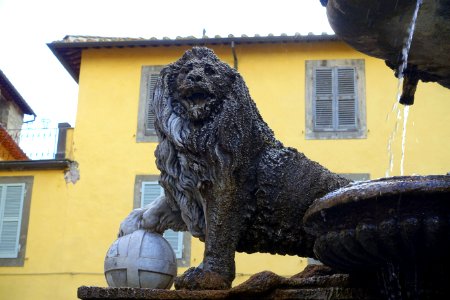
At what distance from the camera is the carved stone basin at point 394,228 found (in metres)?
3.34

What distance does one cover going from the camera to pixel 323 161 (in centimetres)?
1723

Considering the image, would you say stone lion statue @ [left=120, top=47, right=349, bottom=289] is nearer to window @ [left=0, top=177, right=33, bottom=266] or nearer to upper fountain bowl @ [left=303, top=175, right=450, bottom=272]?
upper fountain bowl @ [left=303, top=175, right=450, bottom=272]

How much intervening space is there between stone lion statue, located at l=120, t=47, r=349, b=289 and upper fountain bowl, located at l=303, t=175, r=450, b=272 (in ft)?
3.41

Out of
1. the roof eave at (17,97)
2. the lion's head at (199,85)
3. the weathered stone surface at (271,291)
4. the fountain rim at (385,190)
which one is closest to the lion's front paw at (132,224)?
the lion's head at (199,85)

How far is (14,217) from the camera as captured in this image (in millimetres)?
17719

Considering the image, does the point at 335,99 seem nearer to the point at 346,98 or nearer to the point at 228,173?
the point at 346,98

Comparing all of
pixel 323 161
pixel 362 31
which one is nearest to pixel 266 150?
pixel 362 31

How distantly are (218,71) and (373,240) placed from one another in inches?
69.3

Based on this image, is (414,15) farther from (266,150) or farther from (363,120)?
(363,120)

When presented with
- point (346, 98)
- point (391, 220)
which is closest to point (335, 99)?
point (346, 98)

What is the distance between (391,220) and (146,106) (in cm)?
1493

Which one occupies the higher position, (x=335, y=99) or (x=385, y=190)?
(x=335, y=99)

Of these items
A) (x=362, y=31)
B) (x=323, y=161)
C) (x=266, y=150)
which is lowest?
(x=266, y=150)

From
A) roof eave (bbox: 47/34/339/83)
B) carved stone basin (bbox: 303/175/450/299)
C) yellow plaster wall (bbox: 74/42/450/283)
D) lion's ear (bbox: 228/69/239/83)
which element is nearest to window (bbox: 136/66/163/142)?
yellow plaster wall (bbox: 74/42/450/283)
